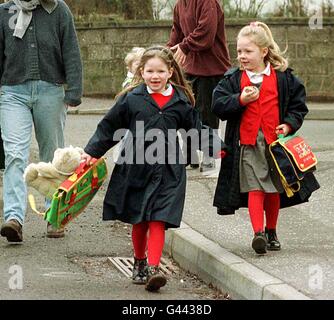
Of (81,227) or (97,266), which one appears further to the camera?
(81,227)

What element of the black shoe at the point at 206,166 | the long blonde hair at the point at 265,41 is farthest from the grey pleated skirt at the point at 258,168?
the black shoe at the point at 206,166

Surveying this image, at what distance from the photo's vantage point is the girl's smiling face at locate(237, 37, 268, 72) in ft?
23.5

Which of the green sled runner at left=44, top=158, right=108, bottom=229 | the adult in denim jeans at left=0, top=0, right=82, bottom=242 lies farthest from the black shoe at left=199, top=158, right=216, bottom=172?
the green sled runner at left=44, top=158, right=108, bottom=229

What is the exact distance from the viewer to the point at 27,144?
799 cm

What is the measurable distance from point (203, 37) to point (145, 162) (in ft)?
12.2

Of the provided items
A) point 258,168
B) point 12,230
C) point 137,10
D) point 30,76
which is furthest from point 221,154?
point 137,10

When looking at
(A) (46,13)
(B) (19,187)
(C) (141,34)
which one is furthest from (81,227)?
(C) (141,34)

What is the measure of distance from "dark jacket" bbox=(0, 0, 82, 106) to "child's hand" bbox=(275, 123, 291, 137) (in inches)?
67.5

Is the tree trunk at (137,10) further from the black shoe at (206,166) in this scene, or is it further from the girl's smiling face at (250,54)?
the girl's smiling face at (250,54)

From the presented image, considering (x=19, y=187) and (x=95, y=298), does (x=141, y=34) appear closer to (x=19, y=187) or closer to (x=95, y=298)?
(x=19, y=187)

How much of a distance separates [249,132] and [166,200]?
→ 0.86m

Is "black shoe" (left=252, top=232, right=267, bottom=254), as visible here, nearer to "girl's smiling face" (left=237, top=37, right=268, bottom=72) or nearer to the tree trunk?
"girl's smiling face" (left=237, top=37, right=268, bottom=72)

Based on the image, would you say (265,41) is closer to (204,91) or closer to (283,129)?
(283,129)

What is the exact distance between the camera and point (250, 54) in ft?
23.5
